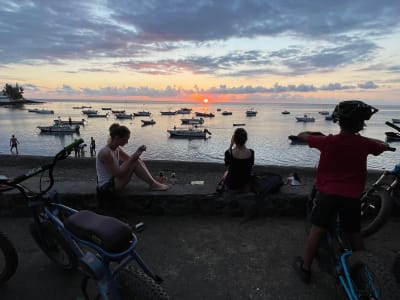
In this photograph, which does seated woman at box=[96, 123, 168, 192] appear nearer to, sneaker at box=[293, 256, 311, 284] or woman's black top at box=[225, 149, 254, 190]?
woman's black top at box=[225, 149, 254, 190]

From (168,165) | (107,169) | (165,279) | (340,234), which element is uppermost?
(107,169)

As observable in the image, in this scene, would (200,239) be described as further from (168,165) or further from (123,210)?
(168,165)

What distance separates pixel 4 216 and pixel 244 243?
3463 millimetres

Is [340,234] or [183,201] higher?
[340,234]

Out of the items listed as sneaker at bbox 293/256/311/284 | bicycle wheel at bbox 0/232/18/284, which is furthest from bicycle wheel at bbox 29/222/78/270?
sneaker at bbox 293/256/311/284

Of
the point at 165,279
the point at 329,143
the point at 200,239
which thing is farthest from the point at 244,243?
the point at 329,143

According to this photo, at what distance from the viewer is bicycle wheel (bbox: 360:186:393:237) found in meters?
3.06

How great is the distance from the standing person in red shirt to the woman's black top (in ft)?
5.39

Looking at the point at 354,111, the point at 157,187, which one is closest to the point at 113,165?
the point at 157,187

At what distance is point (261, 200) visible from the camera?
12.5ft

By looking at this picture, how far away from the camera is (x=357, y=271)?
1.95m

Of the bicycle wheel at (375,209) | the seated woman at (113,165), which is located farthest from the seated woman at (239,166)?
the bicycle wheel at (375,209)

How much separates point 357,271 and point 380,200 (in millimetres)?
1850

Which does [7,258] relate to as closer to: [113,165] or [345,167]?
[113,165]
